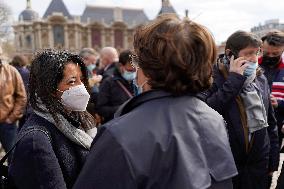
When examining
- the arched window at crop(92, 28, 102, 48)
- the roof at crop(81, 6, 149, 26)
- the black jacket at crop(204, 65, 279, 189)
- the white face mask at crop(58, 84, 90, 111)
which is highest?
the roof at crop(81, 6, 149, 26)

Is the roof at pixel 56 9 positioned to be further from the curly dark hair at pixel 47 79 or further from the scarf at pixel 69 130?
the scarf at pixel 69 130

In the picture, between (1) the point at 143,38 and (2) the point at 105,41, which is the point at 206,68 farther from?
(2) the point at 105,41

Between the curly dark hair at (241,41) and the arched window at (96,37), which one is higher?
the curly dark hair at (241,41)

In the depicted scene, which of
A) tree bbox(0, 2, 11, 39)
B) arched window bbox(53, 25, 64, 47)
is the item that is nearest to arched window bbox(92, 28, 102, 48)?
arched window bbox(53, 25, 64, 47)

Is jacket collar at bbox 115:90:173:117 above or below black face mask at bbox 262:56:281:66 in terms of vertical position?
above

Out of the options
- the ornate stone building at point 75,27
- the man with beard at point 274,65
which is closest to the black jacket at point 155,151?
the man with beard at point 274,65

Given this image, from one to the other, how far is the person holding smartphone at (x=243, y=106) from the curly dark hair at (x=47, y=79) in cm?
127

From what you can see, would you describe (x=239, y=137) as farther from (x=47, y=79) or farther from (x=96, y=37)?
(x=96, y=37)

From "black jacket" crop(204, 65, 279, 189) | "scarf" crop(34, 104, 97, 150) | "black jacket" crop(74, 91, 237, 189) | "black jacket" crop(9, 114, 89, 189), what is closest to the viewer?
"black jacket" crop(74, 91, 237, 189)

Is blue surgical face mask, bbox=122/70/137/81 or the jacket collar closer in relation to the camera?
the jacket collar

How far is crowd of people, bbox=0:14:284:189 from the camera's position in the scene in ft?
3.92

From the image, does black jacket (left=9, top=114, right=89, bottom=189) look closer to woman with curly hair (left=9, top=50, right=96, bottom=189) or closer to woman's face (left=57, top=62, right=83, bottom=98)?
woman with curly hair (left=9, top=50, right=96, bottom=189)

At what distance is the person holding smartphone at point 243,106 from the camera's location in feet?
9.10

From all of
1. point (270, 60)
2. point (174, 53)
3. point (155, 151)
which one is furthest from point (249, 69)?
point (155, 151)
